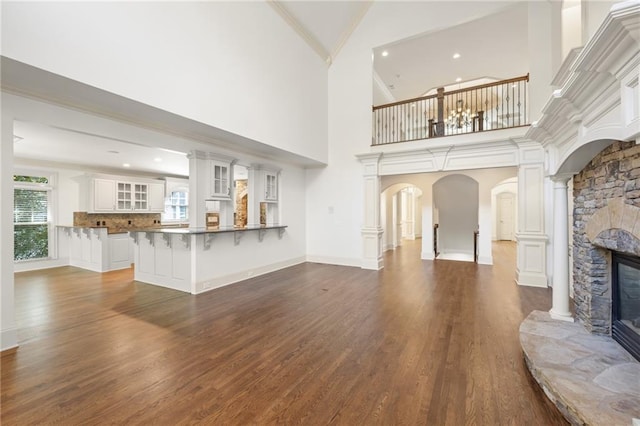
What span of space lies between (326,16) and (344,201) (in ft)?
13.6

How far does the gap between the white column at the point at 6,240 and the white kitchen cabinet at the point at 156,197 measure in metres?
5.72

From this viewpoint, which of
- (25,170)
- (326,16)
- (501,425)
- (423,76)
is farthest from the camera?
(423,76)

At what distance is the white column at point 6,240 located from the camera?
2576 millimetres

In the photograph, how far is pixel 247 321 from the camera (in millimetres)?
3275

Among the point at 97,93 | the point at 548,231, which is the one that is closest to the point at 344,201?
the point at 548,231

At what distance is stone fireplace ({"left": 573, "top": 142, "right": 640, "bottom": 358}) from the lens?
79.4 inches

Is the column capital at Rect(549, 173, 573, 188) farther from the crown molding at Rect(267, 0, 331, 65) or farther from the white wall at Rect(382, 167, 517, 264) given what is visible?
the crown molding at Rect(267, 0, 331, 65)

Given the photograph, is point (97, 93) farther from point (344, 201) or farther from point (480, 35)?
point (480, 35)

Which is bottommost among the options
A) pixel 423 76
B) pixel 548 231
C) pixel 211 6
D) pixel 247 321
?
pixel 247 321

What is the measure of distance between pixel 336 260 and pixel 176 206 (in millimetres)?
6040

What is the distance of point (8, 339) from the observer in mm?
2607

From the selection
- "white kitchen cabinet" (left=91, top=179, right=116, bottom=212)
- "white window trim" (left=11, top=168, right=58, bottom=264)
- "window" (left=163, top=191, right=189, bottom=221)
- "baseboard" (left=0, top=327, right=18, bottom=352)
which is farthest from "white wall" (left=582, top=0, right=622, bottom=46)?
"white window trim" (left=11, top=168, right=58, bottom=264)

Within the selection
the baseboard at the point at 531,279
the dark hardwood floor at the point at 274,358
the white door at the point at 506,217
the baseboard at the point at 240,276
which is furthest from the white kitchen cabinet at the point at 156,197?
the white door at the point at 506,217

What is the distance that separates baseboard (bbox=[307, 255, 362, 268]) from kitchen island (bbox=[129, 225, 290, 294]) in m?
1.72
